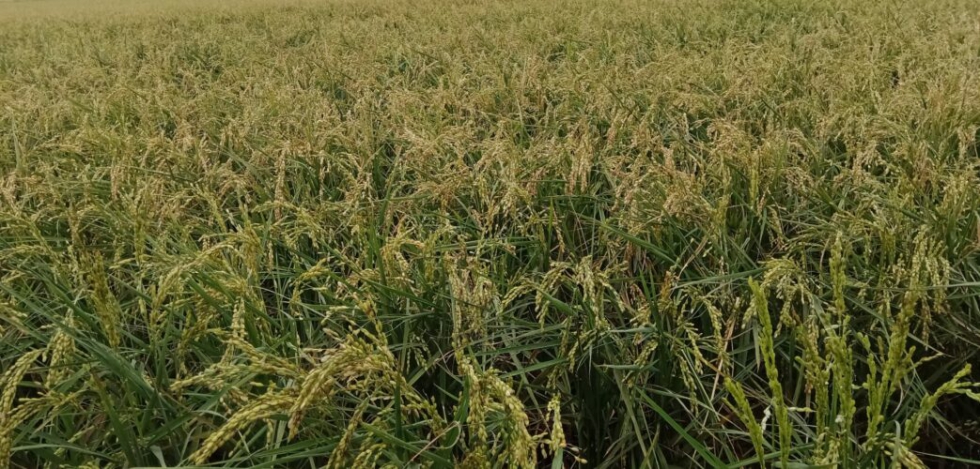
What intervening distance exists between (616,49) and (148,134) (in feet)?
10.9

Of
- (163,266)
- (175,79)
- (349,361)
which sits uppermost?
(349,361)

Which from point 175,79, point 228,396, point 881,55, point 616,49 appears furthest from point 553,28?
point 228,396

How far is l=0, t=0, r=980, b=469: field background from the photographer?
1.09 m

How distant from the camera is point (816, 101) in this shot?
Answer: 269cm

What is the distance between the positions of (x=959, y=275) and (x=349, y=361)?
5.27 feet

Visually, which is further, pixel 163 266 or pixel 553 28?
pixel 553 28

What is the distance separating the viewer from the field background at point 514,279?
109 cm

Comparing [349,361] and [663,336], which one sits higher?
[349,361]

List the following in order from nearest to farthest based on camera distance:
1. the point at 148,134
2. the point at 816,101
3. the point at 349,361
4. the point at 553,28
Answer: the point at 349,361 → the point at 816,101 → the point at 148,134 → the point at 553,28

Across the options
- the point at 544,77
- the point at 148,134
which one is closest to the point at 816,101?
the point at 544,77

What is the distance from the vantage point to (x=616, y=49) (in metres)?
4.68

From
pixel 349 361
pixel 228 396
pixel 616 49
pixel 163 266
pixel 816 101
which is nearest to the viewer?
pixel 349 361

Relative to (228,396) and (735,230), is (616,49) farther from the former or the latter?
(228,396)

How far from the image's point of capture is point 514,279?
1605 millimetres
